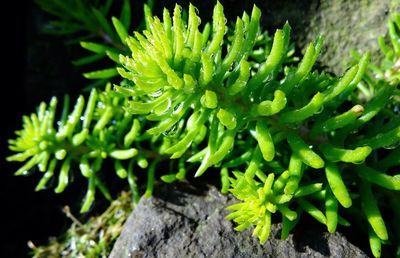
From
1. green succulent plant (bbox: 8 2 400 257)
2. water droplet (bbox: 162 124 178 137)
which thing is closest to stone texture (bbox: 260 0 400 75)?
green succulent plant (bbox: 8 2 400 257)

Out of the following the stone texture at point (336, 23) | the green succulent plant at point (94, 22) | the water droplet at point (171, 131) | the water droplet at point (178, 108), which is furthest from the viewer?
the green succulent plant at point (94, 22)

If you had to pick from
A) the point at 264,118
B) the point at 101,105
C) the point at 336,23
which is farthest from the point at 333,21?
the point at 101,105

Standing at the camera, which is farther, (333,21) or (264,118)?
(333,21)

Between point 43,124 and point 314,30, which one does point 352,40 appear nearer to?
point 314,30

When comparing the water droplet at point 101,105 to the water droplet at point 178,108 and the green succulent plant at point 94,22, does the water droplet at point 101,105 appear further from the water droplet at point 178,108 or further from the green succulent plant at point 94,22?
the water droplet at point 178,108

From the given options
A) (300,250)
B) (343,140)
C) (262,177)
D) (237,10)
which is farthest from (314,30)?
(300,250)

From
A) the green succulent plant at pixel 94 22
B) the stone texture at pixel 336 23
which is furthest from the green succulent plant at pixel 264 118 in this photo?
the green succulent plant at pixel 94 22

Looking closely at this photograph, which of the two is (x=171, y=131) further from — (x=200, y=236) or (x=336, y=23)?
(x=336, y=23)

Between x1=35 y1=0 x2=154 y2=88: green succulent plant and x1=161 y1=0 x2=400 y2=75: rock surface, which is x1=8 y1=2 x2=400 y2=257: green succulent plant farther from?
x1=35 y1=0 x2=154 y2=88: green succulent plant
